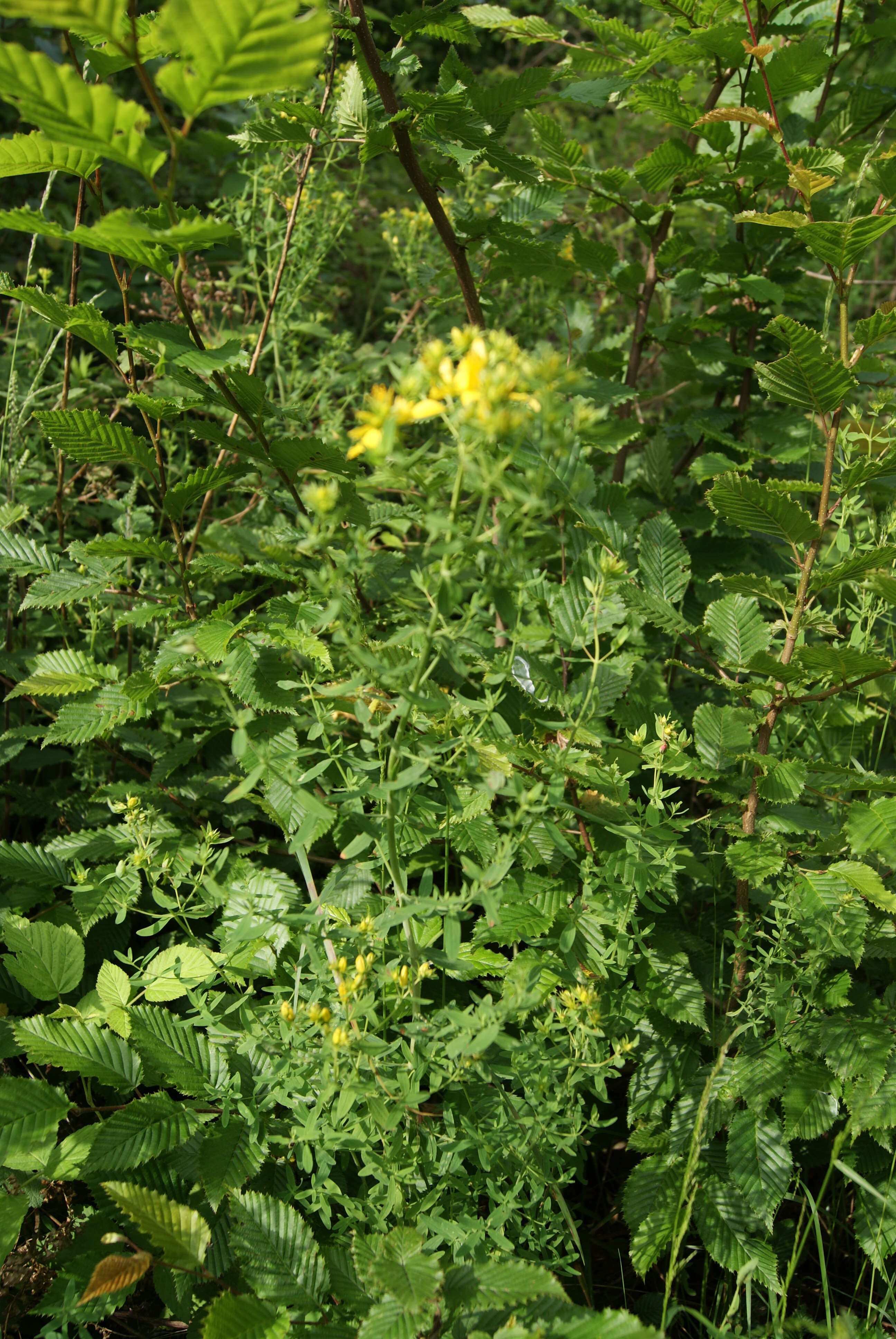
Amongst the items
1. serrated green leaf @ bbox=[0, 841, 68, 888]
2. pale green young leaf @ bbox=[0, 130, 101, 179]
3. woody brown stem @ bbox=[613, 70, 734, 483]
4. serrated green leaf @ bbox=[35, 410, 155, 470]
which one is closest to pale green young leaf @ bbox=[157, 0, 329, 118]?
pale green young leaf @ bbox=[0, 130, 101, 179]

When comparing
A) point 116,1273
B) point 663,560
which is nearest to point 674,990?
point 663,560

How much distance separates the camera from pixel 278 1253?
1.22 m

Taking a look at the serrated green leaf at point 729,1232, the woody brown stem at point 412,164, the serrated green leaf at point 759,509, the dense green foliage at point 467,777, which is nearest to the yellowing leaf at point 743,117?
the dense green foliage at point 467,777

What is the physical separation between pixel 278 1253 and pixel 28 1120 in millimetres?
423

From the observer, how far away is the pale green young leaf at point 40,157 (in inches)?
45.9

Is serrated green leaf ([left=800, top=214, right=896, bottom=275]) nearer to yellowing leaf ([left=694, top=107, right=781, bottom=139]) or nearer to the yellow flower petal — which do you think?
yellowing leaf ([left=694, top=107, right=781, bottom=139])

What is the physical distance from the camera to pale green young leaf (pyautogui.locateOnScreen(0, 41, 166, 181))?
887mm

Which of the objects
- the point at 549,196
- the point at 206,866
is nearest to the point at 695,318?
the point at 549,196

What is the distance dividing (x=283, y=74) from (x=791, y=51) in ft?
4.06

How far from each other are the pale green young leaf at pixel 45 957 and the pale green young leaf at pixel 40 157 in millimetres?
1099

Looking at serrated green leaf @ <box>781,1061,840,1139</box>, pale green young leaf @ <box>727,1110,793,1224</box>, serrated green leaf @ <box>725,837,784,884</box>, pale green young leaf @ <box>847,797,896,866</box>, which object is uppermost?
pale green young leaf @ <box>847,797,896,866</box>

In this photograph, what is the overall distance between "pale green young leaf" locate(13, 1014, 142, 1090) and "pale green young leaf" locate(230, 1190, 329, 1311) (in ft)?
0.85

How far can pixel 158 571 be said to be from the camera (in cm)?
238

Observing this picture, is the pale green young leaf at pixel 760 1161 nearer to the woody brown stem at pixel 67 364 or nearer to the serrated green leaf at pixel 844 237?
the serrated green leaf at pixel 844 237
